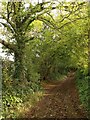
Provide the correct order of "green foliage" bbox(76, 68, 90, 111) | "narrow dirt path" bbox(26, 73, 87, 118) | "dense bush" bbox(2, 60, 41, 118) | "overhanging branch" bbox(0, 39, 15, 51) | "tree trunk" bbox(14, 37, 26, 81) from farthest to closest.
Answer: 1. "overhanging branch" bbox(0, 39, 15, 51)
2. "tree trunk" bbox(14, 37, 26, 81)
3. "green foliage" bbox(76, 68, 90, 111)
4. "narrow dirt path" bbox(26, 73, 87, 118)
5. "dense bush" bbox(2, 60, 41, 118)

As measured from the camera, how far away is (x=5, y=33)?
13.8 metres

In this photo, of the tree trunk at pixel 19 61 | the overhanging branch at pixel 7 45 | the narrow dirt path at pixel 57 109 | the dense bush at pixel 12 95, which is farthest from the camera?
the overhanging branch at pixel 7 45

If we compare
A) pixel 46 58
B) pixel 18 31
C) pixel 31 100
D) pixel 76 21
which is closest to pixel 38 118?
pixel 31 100

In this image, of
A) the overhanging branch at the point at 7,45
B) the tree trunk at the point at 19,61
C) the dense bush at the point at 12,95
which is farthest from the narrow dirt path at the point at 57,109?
the overhanging branch at the point at 7,45

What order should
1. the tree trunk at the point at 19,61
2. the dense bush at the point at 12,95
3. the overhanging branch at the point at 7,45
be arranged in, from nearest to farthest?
the dense bush at the point at 12,95 < the tree trunk at the point at 19,61 < the overhanging branch at the point at 7,45

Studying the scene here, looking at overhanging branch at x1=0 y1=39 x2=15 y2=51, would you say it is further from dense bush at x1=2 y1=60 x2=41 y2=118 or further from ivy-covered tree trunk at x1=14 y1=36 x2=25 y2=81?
dense bush at x1=2 y1=60 x2=41 y2=118

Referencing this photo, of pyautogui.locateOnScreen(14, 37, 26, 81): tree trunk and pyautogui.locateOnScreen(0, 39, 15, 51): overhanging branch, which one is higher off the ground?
pyautogui.locateOnScreen(0, 39, 15, 51): overhanging branch

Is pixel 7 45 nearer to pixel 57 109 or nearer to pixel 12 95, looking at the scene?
pixel 12 95

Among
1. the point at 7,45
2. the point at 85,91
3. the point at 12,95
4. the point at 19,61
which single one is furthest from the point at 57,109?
the point at 7,45

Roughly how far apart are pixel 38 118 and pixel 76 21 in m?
6.62

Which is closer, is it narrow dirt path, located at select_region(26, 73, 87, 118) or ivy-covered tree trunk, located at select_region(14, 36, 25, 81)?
narrow dirt path, located at select_region(26, 73, 87, 118)

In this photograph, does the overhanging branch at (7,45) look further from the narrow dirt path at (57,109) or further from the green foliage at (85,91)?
the green foliage at (85,91)

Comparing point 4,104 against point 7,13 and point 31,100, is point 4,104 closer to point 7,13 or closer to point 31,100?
point 31,100

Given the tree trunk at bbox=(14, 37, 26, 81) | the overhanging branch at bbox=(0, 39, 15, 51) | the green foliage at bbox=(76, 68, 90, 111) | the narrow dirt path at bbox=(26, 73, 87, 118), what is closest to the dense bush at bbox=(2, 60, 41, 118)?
the tree trunk at bbox=(14, 37, 26, 81)
